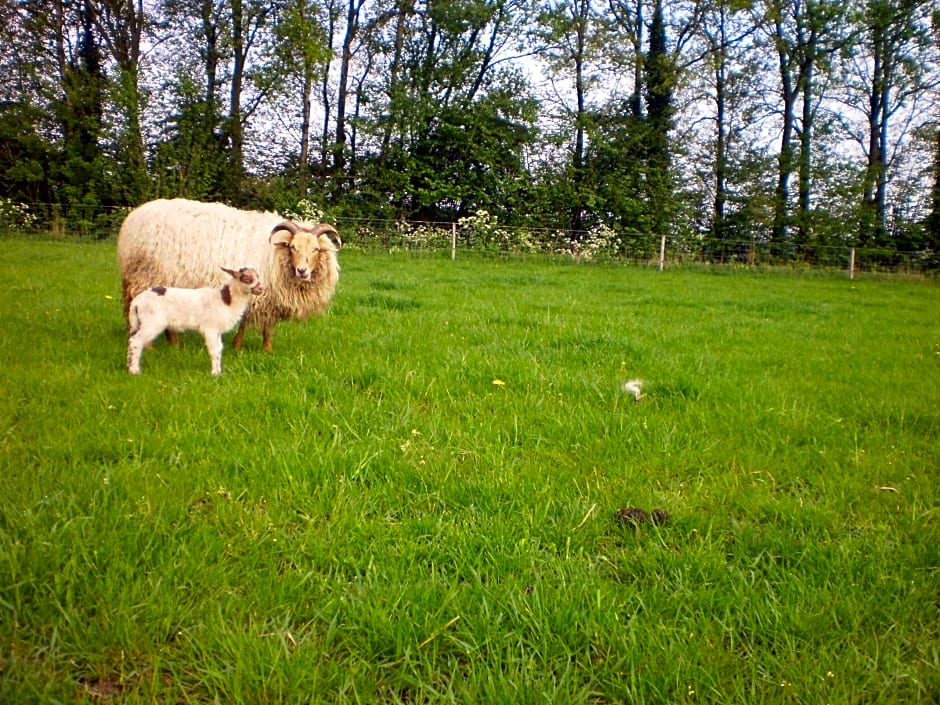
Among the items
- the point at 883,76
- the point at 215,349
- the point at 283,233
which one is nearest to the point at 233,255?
the point at 283,233

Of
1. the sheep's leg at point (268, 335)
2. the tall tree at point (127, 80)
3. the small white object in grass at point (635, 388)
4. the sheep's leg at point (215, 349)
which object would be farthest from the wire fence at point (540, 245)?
the small white object in grass at point (635, 388)

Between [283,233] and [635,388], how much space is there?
13.4 feet

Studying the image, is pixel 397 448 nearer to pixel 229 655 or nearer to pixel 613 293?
pixel 229 655

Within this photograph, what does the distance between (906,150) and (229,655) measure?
3647 cm

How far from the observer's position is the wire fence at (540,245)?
2003 centimetres

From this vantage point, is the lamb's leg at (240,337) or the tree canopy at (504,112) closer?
the lamb's leg at (240,337)

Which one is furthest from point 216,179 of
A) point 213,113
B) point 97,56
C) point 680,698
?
point 680,698

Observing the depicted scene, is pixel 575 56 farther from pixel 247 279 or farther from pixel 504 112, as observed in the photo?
pixel 247 279

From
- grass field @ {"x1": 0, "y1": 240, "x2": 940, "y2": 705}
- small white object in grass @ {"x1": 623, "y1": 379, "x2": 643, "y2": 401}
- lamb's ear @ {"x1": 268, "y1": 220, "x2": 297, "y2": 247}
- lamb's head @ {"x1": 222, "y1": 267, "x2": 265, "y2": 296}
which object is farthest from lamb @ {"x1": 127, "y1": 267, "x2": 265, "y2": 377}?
small white object in grass @ {"x1": 623, "y1": 379, "x2": 643, "y2": 401}

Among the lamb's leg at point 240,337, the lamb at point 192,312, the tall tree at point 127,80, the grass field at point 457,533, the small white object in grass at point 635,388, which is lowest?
the grass field at point 457,533

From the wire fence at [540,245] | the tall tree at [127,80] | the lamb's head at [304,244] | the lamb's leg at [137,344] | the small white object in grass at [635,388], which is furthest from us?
the tall tree at [127,80]

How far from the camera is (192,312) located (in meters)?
4.81

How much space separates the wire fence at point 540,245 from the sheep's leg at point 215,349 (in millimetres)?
15624

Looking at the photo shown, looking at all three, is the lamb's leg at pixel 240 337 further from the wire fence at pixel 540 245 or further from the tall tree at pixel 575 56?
the tall tree at pixel 575 56
